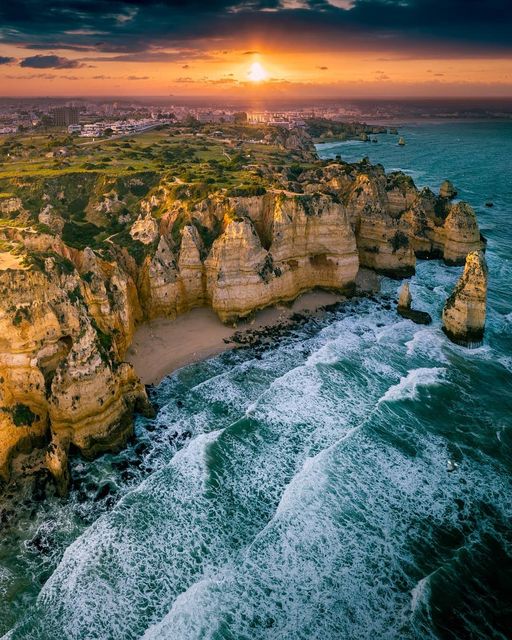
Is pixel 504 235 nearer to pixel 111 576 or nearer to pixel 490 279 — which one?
pixel 490 279

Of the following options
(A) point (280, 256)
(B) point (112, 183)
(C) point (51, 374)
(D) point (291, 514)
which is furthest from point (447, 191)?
(C) point (51, 374)

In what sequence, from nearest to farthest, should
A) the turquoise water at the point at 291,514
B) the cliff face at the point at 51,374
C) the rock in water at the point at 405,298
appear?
the turquoise water at the point at 291,514
the cliff face at the point at 51,374
the rock in water at the point at 405,298

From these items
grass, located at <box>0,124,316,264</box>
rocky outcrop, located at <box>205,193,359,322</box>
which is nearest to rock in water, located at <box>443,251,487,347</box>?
rocky outcrop, located at <box>205,193,359,322</box>

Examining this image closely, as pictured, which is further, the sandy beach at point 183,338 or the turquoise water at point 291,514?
the sandy beach at point 183,338

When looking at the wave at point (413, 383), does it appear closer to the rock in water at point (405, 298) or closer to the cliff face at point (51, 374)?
the rock in water at point (405, 298)

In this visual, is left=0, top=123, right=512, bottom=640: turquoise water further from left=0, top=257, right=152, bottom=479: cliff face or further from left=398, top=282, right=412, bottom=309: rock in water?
left=398, top=282, right=412, bottom=309: rock in water

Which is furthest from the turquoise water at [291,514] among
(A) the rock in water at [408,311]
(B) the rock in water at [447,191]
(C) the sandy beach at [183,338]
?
(B) the rock in water at [447,191]

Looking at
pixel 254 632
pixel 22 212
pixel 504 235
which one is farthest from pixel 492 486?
pixel 504 235

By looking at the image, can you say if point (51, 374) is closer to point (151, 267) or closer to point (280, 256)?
point (151, 267)
